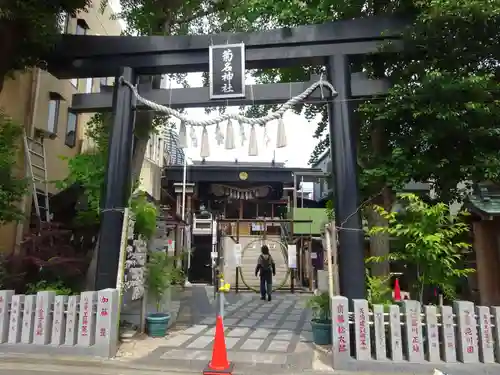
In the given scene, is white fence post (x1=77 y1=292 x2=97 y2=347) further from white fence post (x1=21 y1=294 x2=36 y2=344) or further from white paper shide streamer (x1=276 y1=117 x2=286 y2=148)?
white paper shide streamer (x1=276 y1=117 x2=286 y2=148)

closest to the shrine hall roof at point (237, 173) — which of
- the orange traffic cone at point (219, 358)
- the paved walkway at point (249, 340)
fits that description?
the paved walkway at point (249, 340)

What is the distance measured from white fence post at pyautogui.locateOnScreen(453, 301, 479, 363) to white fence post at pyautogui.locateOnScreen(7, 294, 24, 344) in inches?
305

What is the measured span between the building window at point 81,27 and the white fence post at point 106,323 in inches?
419

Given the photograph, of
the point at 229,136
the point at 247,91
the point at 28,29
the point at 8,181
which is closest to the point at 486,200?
the point at 247,91

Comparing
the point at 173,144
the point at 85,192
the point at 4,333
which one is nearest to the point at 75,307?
the point at 4,333

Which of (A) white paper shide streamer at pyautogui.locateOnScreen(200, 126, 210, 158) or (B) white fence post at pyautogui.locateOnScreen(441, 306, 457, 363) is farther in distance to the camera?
(A) white paper shide streamer at pyautogui.locateOnScreen(200, 126, 210, 158)

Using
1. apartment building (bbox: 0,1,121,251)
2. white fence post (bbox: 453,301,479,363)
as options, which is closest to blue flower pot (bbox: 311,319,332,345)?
white fence post (bbox: 453,301,479,363)

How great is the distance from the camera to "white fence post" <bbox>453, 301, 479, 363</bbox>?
21.5 feet

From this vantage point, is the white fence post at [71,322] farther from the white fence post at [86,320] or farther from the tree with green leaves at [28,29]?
the tree with green leaves at [28,29]

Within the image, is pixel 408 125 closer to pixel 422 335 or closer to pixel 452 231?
pixel 452 231

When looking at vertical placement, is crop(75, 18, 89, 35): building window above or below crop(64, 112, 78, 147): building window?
above

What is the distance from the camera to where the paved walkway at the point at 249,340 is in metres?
7.11

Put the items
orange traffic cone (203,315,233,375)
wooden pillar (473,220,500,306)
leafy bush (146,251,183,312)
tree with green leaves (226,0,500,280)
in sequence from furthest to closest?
1. wooden pillar (473,220,500,306)
2. leafy bush (146,251,183,312)
3. tree with green leaves (226,0,500,280)
4. orange traffic cone (203,315,233,375)

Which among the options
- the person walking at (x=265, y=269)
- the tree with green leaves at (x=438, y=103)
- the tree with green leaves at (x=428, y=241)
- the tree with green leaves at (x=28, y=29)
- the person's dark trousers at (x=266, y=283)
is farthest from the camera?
the person's dark trousers at (x=266, y=283)
